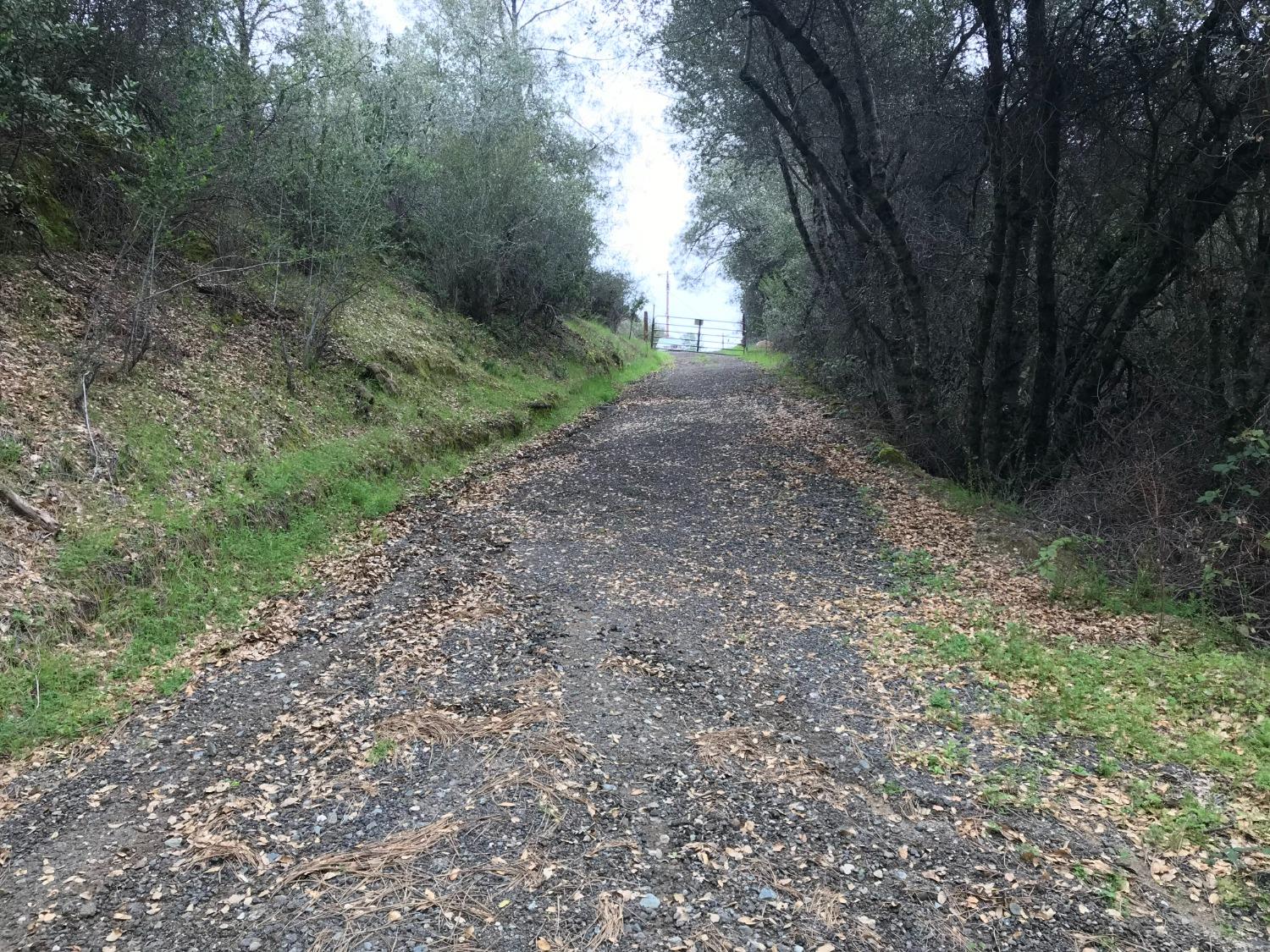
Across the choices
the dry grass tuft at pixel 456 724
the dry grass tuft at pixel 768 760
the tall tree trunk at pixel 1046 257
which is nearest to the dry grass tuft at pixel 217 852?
the dry grass tuft at pixel 456 724

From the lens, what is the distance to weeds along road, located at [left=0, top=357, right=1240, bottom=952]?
3.16 meters

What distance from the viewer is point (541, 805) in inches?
154

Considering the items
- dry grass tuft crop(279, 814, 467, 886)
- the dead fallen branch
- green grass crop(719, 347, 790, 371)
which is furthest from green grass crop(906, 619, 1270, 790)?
green grass crop(719, 347, 790, 371)

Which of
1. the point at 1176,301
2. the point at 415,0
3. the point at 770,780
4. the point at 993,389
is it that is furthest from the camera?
the point at 415,0

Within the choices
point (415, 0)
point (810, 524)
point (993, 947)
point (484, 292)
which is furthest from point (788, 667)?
point (415, 0)

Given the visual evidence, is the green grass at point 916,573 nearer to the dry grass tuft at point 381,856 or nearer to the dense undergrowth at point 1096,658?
the dense undergrowth at point 1096,658

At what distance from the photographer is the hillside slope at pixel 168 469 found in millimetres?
5066

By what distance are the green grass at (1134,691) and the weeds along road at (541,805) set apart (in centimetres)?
77

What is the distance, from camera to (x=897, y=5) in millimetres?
10766

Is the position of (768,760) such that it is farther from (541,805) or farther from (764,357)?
(764,357)

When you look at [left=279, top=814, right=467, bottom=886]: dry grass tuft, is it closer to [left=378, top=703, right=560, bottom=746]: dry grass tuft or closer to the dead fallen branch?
[left=378, top=703, right=560, bottom=746]: dry grass tuft

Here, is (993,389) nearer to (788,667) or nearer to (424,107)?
(788,667)

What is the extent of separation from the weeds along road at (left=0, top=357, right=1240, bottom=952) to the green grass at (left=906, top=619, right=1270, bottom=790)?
767 millimetres

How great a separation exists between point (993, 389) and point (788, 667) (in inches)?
243
